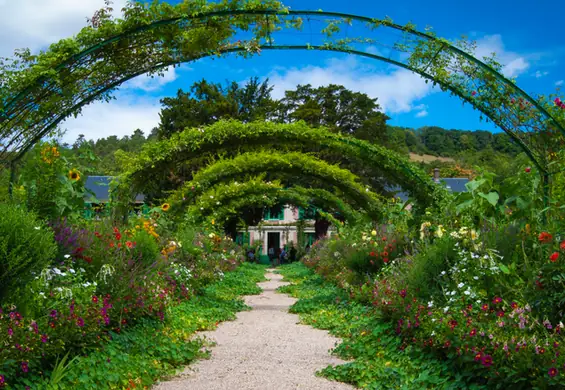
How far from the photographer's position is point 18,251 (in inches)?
145

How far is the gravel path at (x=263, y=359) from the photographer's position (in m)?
4.47

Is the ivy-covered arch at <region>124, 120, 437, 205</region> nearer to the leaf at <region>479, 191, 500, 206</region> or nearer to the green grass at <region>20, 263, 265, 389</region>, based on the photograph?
the green grass at <region>20, 263, 265, 389</region>

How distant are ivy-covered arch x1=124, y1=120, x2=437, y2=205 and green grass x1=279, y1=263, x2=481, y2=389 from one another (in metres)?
2.48

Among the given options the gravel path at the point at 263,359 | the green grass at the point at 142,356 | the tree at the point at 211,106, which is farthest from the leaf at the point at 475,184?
the tree at the point at 211,106

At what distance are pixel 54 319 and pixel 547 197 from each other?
17.3 feet

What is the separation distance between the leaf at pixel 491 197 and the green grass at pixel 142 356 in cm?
346

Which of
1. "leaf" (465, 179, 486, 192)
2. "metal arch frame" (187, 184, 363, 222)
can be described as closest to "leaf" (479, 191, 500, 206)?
"leaf" (465, 179, 486, 192)

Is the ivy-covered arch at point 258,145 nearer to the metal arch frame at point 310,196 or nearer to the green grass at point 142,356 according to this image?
the green grass at point 142,356

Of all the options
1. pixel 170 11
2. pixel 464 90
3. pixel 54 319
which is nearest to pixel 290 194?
pixel 464 90

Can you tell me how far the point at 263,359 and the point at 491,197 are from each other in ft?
10.1

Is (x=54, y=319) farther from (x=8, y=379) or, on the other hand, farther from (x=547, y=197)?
(x=547, y=197)

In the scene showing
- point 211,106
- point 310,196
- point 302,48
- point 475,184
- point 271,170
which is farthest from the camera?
point 211,106

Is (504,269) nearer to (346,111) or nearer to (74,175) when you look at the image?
(74,175)

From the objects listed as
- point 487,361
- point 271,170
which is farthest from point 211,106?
point 487,361
